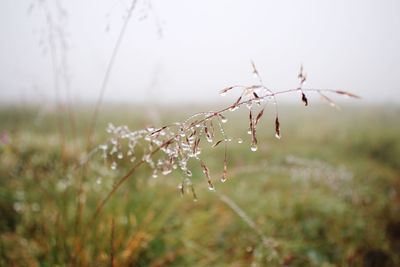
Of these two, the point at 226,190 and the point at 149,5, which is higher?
the point at 149,5

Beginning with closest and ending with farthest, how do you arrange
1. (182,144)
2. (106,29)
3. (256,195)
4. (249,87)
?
1. (249,87)
2. (182,144)
3. (106,29)
4. (256,195)

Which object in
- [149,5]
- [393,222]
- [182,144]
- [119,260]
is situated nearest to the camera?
[182,144]

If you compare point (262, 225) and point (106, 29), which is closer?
point (106, 29)

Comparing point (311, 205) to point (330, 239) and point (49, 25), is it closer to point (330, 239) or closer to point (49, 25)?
point (330, 239)

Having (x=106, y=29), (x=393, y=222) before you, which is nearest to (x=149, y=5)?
(x=106, y=29)

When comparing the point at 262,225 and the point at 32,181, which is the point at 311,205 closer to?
the point at 262,225

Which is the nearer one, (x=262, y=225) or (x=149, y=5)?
(x=149, y=5)

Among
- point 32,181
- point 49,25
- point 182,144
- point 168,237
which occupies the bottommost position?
point 168,237

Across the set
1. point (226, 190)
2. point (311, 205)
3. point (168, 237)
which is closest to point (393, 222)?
point (311, 205)

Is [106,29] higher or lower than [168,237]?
higher
